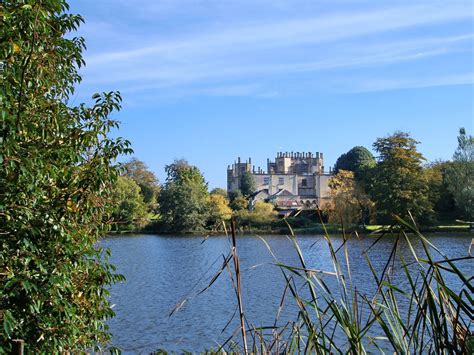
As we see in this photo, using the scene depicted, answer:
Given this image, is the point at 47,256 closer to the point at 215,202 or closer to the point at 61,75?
the point at 61,75

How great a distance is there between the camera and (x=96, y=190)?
5.43m

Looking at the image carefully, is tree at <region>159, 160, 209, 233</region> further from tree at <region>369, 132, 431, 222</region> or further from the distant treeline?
tree at <region>369, 132, 431, 222</region>

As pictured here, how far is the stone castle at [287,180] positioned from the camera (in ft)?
240

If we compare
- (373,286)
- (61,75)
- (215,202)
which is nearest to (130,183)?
(215,202)

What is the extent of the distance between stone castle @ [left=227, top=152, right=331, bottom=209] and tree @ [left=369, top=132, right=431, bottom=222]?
32.0 feet

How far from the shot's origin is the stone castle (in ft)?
240

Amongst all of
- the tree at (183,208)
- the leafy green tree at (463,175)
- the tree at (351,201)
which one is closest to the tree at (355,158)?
the tree at (351,201)

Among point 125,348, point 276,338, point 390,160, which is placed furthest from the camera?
point 390,160

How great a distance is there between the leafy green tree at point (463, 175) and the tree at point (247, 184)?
1307 inches

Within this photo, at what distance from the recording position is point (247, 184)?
76250mm

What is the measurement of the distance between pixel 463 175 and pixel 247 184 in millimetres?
35818

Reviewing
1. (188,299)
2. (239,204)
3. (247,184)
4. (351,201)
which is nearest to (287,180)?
(247,184)

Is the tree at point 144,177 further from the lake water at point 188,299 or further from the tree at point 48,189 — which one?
the tree at point 48,189

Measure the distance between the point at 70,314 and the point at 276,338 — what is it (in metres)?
2.37
